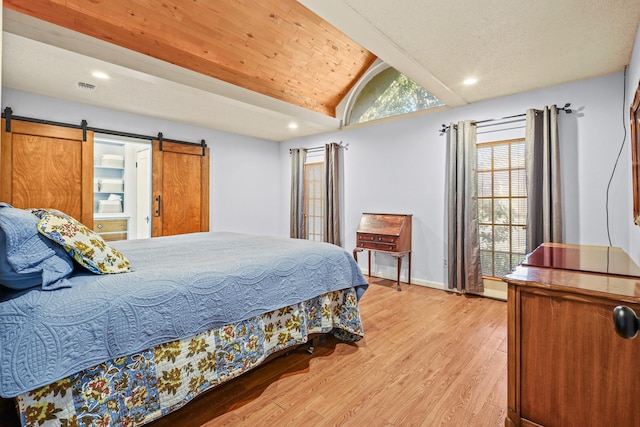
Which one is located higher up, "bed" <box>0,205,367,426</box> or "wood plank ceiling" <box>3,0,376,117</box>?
"wood plank ceiling" <box>3,0,376,117</box>

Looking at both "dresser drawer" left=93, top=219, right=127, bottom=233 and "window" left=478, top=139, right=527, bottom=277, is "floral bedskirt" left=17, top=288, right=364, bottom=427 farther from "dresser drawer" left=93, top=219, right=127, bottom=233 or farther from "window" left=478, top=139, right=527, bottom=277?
"dresser drawer" left=93, top=219, right=127, bottom=233

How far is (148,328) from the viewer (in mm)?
1391

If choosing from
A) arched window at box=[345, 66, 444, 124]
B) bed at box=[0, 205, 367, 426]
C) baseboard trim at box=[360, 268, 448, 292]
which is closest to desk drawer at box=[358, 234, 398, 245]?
baseboard trim at box=[360, 268, 448, 292]

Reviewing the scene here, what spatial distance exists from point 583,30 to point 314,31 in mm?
2617

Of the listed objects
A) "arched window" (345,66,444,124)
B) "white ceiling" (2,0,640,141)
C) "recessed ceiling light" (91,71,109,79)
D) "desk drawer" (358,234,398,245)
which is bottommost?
"desk drawer" (358,234,398,245)

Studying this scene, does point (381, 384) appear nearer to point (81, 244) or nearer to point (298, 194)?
point (81, 244)

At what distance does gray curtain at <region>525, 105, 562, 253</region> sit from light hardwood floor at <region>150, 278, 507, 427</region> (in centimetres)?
108

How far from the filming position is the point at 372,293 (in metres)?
3.83

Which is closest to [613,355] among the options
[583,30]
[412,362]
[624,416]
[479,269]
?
[624,416]

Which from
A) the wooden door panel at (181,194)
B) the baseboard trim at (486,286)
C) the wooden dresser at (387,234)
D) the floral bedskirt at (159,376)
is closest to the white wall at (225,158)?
the wooden door panel at (181,194)

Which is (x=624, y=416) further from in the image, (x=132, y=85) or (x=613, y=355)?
(x=132, y=85)

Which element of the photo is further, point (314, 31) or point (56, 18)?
point (314, 31)

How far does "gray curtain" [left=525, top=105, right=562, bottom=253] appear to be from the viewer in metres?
3.12

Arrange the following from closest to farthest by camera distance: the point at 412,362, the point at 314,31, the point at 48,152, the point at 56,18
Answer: the point at 412,362 < the point at 56,18 < the point at 48,152 < the point at 314,31
